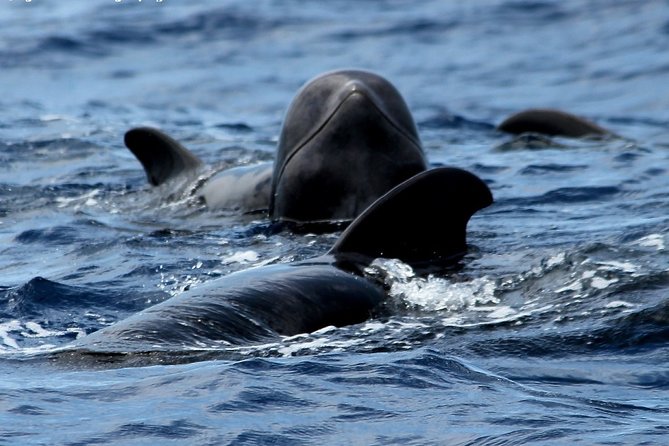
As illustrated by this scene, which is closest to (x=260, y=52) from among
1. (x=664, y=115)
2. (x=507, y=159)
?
(x=664, y=115)

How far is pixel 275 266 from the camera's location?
24.8 ft

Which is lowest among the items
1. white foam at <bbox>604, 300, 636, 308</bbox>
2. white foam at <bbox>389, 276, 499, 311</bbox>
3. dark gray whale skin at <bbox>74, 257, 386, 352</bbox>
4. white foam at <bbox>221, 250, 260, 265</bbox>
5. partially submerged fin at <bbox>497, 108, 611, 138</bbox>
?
partially submerged fin at <bbox>497, 108, 611, 138</bbox>

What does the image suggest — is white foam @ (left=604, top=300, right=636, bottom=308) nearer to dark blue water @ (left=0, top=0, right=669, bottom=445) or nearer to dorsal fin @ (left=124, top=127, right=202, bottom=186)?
dark blue water @ (left=0, top=0, right=669, bottom=445)

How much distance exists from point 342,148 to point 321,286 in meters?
2.57

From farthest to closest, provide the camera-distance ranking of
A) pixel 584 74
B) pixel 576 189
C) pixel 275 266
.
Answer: pixel 584 74 → pixel 576 189 → pixel 275 266

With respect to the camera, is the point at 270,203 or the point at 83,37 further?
the point at 83,37

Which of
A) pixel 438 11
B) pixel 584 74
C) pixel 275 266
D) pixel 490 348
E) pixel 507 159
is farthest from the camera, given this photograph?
pixel 438 11

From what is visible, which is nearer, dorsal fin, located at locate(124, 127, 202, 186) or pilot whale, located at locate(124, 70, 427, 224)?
pilot whale, located at locate(124, 70, 427, 224)

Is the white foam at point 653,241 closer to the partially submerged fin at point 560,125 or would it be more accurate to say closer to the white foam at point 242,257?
the white foam at point 242,257

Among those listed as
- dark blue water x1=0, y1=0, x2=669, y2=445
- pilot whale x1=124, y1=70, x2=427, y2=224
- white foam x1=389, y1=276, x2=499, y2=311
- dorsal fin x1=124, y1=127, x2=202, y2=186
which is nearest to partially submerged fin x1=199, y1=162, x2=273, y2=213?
dark blue water x1=0, y1=0, x2=669, y2=445

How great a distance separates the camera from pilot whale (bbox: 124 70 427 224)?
9672 millimetres

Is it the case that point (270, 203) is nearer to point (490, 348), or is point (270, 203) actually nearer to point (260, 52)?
point (490, 348)

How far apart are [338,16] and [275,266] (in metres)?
23.7

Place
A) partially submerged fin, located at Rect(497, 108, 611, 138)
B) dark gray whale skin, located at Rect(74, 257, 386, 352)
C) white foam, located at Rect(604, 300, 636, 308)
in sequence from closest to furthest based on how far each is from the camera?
dark gray whale skin, located at Rect(74, 257, 386, 352), white foam, located at Rect(604, 300, 636, 308), partially submerged fin, located at Rect(497, 108, 611, 138)
